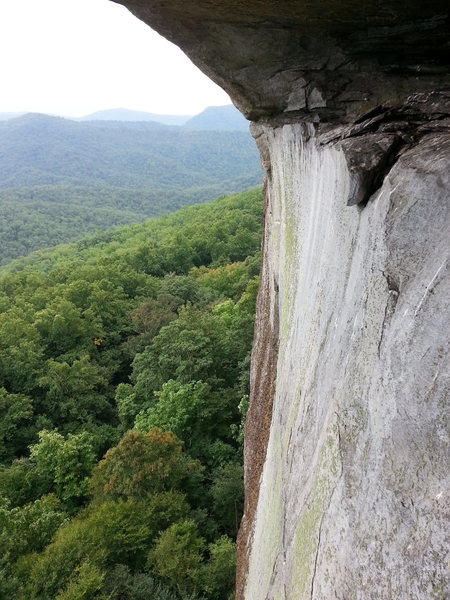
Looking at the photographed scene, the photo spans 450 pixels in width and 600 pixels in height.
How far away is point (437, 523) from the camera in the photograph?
105 inches

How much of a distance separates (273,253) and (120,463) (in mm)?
11946

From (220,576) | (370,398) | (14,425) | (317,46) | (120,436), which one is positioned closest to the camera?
(370,398)

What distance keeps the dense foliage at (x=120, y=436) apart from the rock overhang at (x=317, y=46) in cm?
1324

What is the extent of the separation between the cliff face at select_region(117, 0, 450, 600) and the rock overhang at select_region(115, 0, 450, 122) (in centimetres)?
2

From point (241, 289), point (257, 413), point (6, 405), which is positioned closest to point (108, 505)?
point (257, 413)

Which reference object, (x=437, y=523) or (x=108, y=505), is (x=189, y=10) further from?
(x=108, y=505)

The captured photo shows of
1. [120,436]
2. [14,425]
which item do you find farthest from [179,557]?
[14,425]

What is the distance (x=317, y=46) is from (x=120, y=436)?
22827 millimetres

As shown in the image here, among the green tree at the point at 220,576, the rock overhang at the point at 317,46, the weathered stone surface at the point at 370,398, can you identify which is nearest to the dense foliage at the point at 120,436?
the green tree at the point at 220,576

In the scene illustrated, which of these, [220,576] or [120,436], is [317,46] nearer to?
[220,576]

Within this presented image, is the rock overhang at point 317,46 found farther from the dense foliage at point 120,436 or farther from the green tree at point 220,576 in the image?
the green tree at point 220,576

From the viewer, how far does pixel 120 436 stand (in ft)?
81.6

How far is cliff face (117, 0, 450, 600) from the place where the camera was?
9.83 feet

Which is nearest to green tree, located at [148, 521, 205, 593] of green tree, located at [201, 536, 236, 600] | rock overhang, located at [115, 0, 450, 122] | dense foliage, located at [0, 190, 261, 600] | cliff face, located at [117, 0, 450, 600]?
dense foliage, located at [0, 190, 261, 600]
